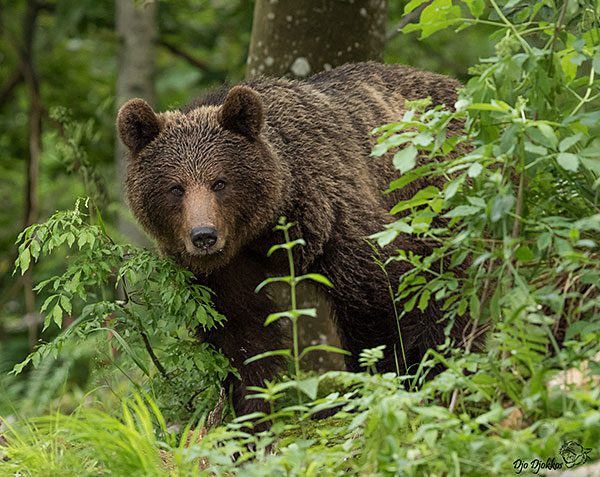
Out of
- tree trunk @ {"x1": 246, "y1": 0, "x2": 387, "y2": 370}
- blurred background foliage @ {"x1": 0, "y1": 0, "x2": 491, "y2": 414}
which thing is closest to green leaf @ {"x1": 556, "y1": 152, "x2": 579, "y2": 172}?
tree trunk @ {"x1": 246, "y1": 0, "x2": 387, "y2": 370}

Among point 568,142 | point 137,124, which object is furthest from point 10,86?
point 568,142

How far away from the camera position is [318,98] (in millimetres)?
6320

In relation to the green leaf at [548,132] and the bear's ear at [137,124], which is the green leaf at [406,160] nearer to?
the green leaf at [548,132]

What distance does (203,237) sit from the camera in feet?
17.7

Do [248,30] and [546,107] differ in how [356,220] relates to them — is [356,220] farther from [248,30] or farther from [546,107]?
[248,30]

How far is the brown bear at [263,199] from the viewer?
19.0 feet

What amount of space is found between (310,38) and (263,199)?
6.39 ft

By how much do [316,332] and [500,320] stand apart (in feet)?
10.7

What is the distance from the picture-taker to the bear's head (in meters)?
5.73

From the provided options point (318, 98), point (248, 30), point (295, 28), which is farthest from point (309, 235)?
point (248, 30)

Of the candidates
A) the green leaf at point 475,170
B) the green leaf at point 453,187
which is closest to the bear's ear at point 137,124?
the green leaf at point 453,187

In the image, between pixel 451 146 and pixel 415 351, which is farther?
pixel 415 351

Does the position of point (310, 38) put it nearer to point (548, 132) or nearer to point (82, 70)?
point (548, 132)

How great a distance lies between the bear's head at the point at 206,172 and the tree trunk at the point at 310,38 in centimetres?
149
